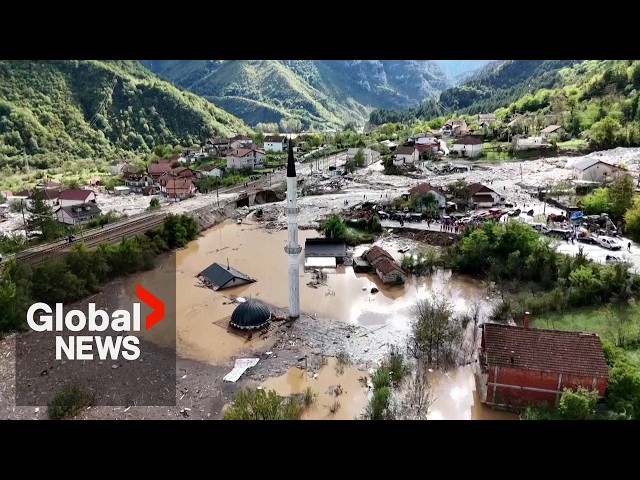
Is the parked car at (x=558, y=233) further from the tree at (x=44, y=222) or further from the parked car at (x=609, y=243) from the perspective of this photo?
the tree at (x=44, y=222)

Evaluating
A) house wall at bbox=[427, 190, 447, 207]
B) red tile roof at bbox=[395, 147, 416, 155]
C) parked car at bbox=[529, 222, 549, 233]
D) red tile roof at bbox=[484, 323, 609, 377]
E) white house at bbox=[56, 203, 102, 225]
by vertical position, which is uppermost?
red tile roof at bbox=[395, 147, 416, 155]

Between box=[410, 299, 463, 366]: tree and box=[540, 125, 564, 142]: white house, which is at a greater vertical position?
box=[540, 125, 564, 142]: white house

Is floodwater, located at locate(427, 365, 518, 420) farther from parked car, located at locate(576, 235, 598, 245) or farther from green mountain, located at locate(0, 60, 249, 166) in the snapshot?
green mountain, located at locate(0, 60, 249, 166)

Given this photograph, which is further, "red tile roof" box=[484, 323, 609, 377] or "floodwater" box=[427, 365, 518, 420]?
"floodwater" box=[427, 365, 518, 420]

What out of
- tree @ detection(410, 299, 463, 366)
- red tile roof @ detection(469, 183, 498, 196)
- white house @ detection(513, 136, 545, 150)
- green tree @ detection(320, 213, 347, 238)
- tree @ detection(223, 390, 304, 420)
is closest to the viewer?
tree @ detection(223, 390, 304, 420)

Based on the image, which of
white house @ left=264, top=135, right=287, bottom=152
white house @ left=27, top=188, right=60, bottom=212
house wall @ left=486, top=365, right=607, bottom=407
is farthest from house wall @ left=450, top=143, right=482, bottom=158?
house wall @ left=486, top=365, right=607, bottom=407
